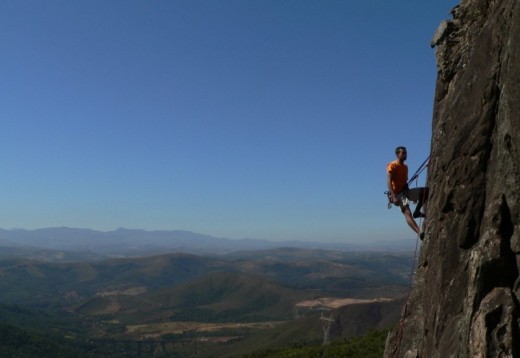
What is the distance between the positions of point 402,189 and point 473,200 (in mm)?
4351

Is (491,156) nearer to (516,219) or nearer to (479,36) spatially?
(516,219)

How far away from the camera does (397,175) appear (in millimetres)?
18000

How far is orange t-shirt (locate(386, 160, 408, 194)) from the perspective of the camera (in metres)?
18.0

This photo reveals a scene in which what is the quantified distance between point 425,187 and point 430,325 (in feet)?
18.4

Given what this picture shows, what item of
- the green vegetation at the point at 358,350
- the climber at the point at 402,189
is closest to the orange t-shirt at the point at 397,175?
the climber at the point at 402,189

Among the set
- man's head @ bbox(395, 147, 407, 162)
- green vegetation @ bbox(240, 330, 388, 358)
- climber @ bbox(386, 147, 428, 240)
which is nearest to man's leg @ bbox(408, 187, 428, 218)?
climber @ bbox(386, 147, 428, 240)

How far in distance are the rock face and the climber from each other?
0.91 m

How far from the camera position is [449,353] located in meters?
12.9

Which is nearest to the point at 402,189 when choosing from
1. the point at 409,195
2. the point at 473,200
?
the point at 409,195

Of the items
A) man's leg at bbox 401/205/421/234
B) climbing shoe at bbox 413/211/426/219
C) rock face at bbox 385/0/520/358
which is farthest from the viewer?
climbing shoe at bbox 413/211/426/219

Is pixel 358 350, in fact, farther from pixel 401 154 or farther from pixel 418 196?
pixel 401 154

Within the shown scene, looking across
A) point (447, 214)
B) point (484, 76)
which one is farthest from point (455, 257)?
point (484, 76)

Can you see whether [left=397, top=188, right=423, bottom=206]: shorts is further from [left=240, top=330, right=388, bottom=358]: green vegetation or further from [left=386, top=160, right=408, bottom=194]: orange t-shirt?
[left=240, top=330, right=388, bottom=358]: green vegetation

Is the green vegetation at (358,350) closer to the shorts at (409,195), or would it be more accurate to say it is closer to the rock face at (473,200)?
the shorts at (409,195)
